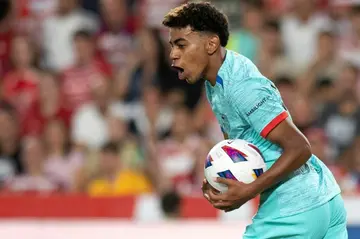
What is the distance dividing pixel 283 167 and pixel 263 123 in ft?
0.68

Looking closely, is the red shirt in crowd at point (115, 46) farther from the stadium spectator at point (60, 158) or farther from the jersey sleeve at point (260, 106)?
the jersey sleeve at point (260, 106)

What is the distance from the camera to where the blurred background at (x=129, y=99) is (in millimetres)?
7941

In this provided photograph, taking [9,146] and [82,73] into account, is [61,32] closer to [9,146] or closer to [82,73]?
[82,73]

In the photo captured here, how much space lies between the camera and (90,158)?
27.1ft

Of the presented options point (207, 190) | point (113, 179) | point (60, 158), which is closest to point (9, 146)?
point (60, 158)

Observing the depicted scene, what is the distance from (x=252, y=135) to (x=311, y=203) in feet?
1.33

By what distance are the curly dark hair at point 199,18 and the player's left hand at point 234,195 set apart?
0.68 meters

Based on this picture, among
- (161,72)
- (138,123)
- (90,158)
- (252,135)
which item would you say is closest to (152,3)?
(161,72)

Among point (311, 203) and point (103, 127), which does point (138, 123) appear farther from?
point (311, 203)

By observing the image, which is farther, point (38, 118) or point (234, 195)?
point (38, 118)

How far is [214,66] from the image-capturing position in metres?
3.64

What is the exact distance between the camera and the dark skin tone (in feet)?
11.4

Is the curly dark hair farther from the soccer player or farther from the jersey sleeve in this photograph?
the jersey sleeve

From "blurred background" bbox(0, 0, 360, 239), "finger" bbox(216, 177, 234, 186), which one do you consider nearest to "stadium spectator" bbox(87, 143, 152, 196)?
"blurred background" bbox(0, 0, 360, 239)
